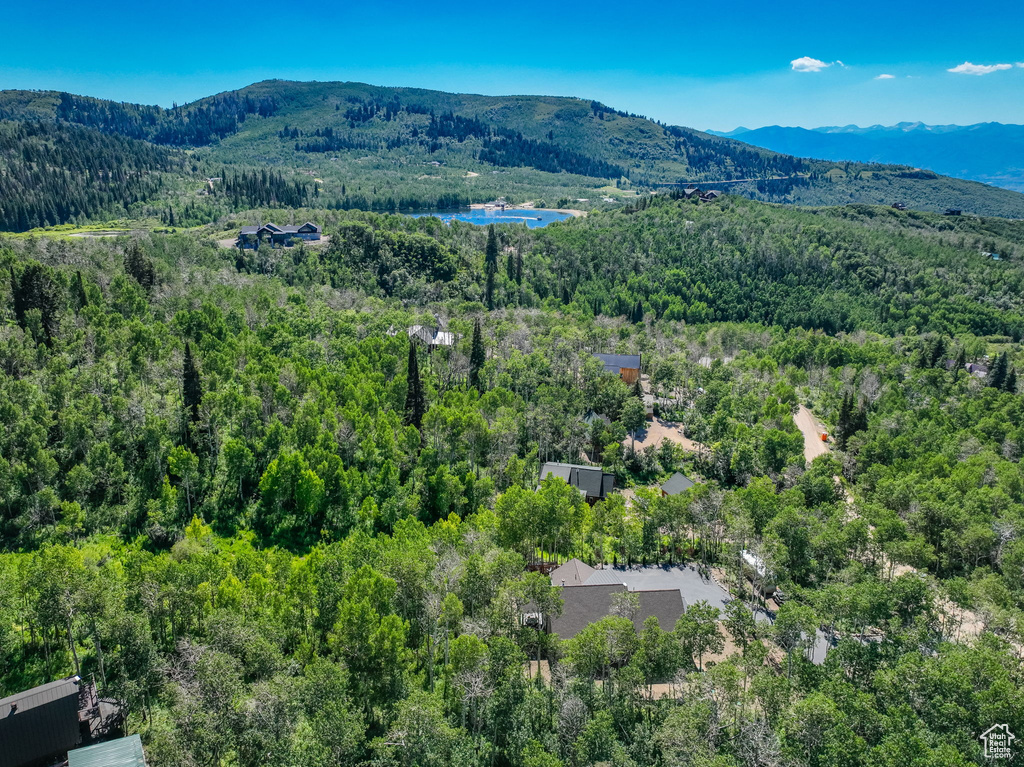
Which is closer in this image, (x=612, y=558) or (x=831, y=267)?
(x=612, y=558)

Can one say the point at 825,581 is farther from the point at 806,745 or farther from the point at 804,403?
the point at 804,403

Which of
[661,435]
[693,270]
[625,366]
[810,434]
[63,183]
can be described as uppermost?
[63,183]

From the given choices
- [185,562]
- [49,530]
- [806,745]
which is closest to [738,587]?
[806,745]

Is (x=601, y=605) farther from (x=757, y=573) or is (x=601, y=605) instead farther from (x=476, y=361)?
(x=476, y=361)

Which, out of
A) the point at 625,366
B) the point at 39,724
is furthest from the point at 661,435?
the point at 39,724

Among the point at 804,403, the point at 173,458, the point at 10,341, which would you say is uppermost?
the point at 10,341

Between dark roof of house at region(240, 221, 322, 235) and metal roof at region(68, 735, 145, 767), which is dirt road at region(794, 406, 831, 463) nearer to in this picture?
metal roof at region(68, 735, 145, 767)

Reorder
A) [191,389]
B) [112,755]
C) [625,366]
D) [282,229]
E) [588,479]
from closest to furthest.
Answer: [112,755] → [191,389] → [588,479] → [625,366] → [282,229]
